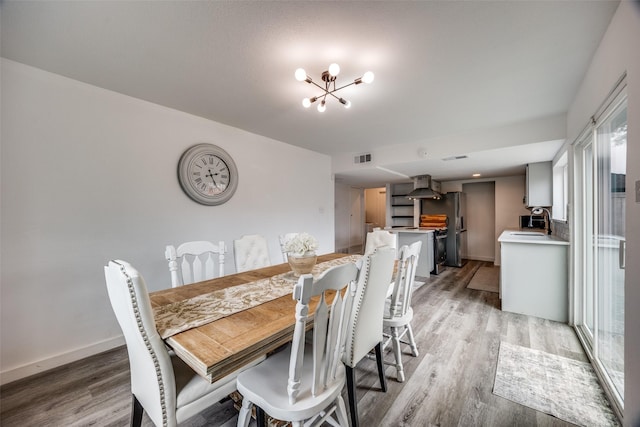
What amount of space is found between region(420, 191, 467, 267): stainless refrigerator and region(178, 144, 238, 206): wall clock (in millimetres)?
4749

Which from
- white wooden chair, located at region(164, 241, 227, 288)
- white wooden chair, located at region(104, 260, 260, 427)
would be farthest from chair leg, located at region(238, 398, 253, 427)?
white wooden chair, located at region(164, 241, 227, 288)

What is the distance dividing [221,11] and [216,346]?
176cm

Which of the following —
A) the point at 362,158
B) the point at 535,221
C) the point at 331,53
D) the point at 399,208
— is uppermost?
the point at 331,53

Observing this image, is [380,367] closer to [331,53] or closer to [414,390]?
[414,390]

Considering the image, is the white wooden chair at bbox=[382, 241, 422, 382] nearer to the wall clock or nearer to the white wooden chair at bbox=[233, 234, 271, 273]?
the white wooden chair at bbox=[233, 234, 271, 273]

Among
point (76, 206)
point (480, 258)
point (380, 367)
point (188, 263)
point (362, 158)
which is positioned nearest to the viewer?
point (380, 367)

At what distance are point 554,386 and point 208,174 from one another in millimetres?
3709

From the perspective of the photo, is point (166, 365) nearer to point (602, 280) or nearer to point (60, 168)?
point (60, 168)

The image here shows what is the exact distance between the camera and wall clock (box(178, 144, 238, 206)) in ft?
9.02

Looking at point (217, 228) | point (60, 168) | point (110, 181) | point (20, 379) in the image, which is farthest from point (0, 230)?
point (217, 228)

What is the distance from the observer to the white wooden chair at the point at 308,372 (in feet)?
3.11

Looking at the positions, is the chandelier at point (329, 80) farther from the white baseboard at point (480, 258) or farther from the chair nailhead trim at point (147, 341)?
the white baseboard at point (480, 258)

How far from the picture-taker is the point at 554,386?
1.74 m

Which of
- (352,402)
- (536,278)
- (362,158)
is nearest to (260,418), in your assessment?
(352,402)
